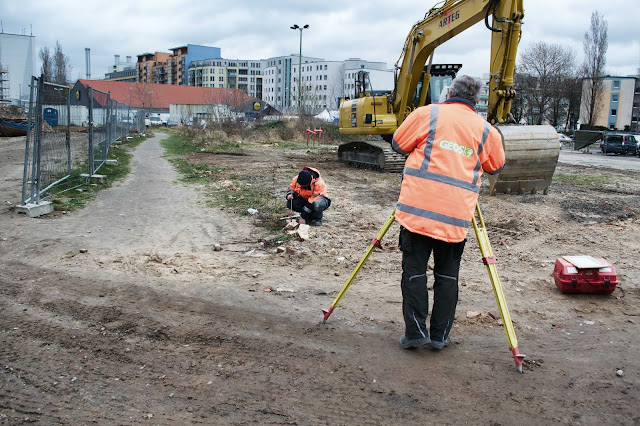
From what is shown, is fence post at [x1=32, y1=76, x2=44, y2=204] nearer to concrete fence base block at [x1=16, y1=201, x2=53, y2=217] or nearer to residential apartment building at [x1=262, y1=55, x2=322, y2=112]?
concrete fence base block at [x1=16, y1=201, x2=53, y2=217]

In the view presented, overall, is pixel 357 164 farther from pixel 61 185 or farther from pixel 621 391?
pixel 621 391

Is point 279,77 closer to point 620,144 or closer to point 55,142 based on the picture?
point 620,144

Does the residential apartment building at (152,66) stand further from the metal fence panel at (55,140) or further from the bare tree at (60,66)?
the metal fence panel at (55,140)

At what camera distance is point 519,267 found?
243 inches

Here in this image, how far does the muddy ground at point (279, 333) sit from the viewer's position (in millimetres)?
3061

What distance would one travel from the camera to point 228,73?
141 meters

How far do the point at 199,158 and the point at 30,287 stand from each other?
15274mm

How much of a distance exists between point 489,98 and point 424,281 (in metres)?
6.81

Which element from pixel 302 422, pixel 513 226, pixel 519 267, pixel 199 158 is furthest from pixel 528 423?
pixel 199 158

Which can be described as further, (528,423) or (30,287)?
(30,287)

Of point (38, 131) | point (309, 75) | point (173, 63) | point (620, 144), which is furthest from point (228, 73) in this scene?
point (38, 131)

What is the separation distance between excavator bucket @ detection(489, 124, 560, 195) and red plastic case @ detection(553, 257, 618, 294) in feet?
18.8

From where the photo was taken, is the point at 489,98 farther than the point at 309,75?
No

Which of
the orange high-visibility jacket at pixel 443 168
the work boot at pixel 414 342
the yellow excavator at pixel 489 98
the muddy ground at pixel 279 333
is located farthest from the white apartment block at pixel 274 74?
the work boot at pixel 414 342
